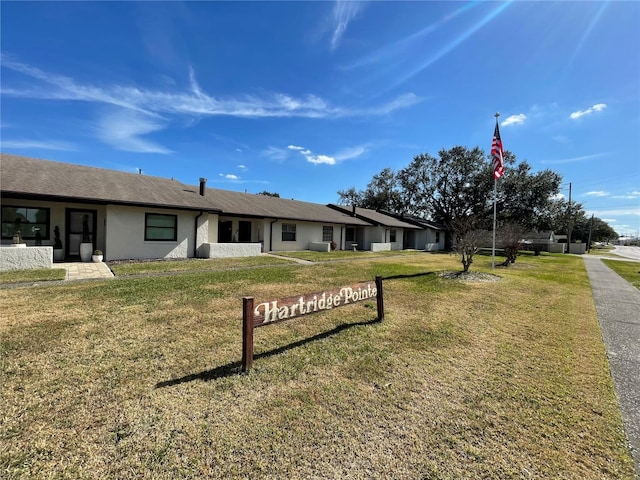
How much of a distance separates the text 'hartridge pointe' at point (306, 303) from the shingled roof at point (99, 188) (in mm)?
11263

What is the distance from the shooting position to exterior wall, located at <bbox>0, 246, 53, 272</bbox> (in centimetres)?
894

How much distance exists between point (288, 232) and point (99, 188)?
437 inches

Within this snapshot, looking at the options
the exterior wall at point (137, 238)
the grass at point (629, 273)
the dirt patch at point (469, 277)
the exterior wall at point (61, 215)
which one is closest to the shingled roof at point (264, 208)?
the exterior wall at point (137, 238)

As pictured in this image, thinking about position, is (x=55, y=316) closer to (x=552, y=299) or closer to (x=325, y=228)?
(x=552, y=299)

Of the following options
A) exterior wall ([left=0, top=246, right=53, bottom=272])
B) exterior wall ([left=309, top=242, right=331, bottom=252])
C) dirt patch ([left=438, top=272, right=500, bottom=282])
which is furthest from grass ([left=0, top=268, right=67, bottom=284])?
exterior wall ([left=309, top=242, right=331, bottom=252])

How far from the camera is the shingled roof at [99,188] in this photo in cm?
1076

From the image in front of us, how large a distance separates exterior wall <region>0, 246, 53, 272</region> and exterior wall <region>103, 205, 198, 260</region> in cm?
245

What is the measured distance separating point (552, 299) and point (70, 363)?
10.5 metres

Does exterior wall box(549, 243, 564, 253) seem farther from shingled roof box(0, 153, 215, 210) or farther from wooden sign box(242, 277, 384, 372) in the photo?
wooden sign box(242, 277, 384, 372)

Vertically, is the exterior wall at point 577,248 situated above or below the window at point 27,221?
below

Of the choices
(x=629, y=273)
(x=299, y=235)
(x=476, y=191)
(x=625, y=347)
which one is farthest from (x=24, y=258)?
A: (x=476, y=191)

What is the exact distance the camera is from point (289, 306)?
3.89 meters

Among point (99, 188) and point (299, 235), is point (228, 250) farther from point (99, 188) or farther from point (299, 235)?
point (299, 235)

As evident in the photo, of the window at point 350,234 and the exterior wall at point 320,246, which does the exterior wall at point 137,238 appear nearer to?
the exterior wall at point 320,246
